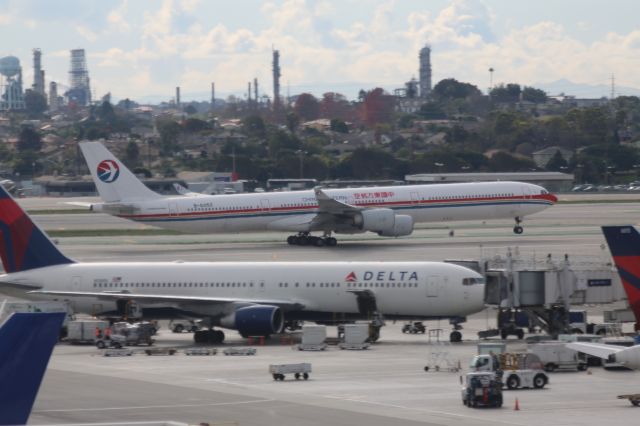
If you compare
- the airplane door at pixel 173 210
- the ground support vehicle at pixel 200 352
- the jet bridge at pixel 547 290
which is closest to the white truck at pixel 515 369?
the jet bridge at pixel 547 290

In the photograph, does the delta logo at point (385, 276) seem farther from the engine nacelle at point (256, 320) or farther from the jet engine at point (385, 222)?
the jet engine at point (385, 222)

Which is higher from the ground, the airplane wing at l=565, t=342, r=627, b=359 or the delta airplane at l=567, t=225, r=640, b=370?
the delta airplane at l=567, t=225, r=640, b=370

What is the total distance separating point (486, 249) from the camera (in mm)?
81375

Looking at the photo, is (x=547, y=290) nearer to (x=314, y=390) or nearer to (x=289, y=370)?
(x=289, y=370)

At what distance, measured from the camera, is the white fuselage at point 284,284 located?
4862 centimetres

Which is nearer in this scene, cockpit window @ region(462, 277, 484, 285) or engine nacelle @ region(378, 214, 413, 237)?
cockpit window @ region(462, 277, 484, 285)

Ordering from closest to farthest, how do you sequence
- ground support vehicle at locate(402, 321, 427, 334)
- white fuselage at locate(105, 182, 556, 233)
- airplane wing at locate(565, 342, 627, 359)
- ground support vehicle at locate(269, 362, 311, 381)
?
airplane wing at locate(565, 342, 627, 359) → ground support vehicle at locate(269, 362, 311, 381) → ground support vehicle at locate(402, 321, 427, 334) → white fuselage at locate(105, 182, 556, 233)

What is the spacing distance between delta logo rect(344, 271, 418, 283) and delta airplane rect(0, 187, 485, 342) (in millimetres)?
38

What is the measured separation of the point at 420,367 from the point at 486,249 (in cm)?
4004

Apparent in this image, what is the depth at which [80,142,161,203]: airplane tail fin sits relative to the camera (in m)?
82.8

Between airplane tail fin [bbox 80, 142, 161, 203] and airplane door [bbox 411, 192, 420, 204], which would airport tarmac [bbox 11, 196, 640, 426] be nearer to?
airplane door [bbox 411, 192, 420, 204]

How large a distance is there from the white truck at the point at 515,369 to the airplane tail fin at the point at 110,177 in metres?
47.7

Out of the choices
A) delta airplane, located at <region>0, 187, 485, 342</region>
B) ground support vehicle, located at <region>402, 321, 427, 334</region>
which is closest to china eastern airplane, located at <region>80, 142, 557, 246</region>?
ground support vehicle, located at <region>402, 321, 427, 334</region>

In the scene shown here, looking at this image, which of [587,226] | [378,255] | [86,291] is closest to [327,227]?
[378,255]
